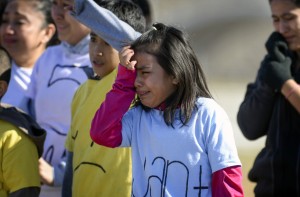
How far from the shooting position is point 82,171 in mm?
4816

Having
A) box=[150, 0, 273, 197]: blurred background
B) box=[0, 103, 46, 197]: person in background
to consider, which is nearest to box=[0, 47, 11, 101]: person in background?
box=[0, 103, 46, 197]: person in background

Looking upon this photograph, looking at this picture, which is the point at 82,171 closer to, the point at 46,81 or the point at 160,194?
the point at 160,194

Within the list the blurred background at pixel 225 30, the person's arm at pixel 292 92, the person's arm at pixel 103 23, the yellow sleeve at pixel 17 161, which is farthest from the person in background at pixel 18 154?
the blurred background at pixel 225 30

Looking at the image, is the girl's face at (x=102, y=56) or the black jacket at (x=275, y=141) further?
the black jacket at (x=275, y=141)

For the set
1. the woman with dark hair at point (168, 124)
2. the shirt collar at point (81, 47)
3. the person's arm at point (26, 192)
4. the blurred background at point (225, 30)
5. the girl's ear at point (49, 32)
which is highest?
the blurred background at point (225, 30)

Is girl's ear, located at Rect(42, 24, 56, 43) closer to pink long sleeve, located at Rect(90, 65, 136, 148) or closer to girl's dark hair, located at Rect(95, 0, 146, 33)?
girl's dark hair, located at Rect(95, 0, 146, 33)

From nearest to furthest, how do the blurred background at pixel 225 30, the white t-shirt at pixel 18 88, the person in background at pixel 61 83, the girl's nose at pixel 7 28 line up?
the person in background at pixel 61 83
the white t-shirt at pixel 18 88
the girl's nose at pixel 7 28
the blurred background at pixel 225 30

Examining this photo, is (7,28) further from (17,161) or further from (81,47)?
(17,161)

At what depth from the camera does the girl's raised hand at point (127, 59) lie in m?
4.28

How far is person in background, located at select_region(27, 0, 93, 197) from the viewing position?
5688mm

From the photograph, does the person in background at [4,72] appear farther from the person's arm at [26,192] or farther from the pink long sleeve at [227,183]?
the pink long sleeve at [227,183]

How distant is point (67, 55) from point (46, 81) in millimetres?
208

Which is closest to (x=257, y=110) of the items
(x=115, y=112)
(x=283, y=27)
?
(x=283, y=27)

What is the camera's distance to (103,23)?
447cm
